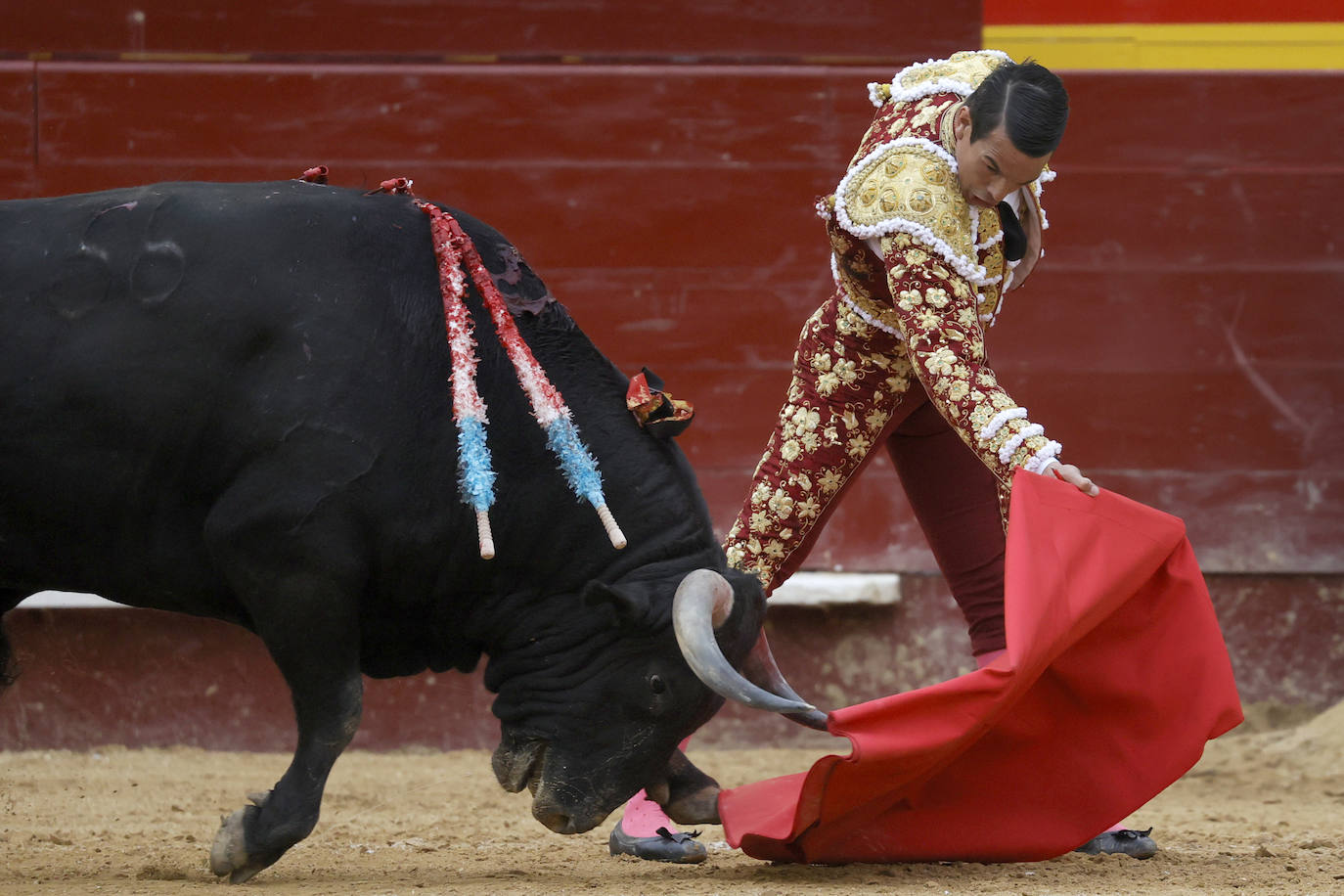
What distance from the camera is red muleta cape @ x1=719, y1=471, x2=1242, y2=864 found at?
312 cm

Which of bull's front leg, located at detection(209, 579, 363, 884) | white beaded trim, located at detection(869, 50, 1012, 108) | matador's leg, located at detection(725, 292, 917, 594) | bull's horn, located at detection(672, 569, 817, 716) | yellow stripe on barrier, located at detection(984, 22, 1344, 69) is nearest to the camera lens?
bull's horn, located at detection(672, 569, 817, 716)

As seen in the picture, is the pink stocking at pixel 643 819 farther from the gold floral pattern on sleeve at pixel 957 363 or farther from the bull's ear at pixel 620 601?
the gold floral pattern on sleeve at pixel 957 363

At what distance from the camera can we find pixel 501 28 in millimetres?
5109

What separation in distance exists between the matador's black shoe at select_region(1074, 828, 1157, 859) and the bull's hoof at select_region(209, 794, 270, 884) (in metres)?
1.61

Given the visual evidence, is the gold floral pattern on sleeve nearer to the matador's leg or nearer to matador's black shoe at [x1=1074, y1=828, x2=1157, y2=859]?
the matador's leg

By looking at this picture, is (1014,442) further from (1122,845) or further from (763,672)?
(1122,845)

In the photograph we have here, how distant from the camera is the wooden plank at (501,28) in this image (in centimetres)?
505

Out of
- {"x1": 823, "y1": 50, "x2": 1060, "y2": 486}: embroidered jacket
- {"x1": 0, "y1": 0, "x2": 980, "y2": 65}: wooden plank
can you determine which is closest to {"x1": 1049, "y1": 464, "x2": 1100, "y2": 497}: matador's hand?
{"x1": 823, "y1": 50, "x2": 1060, "y2": 486}: embroidered jacket

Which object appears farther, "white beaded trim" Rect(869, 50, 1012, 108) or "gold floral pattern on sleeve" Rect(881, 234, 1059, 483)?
"white beaded trim" Rect(869, 50, 1012, 108)

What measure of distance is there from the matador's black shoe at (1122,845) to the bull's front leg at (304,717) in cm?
150

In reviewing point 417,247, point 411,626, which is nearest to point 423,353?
point 417,247

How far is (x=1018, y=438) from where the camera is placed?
3.00 meters

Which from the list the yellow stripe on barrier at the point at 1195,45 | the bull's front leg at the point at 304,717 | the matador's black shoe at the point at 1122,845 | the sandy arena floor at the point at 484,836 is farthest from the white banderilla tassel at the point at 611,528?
the yellow stripe on barrier at the point at 1195,45

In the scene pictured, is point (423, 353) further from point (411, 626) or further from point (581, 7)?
point (581, 7)
